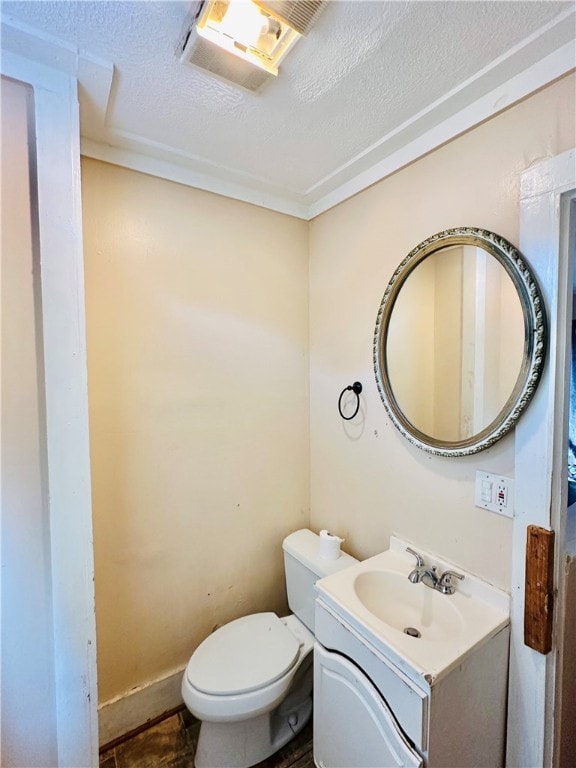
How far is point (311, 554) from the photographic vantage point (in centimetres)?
161

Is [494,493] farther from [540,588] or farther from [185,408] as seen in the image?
[185,408]

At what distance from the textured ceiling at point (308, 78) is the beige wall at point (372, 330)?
0.51ft

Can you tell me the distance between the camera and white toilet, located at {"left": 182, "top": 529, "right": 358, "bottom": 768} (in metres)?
1.22

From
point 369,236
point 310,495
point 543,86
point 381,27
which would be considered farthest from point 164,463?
point 543,86

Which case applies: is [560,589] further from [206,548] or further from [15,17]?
[15,17]

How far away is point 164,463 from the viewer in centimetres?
149

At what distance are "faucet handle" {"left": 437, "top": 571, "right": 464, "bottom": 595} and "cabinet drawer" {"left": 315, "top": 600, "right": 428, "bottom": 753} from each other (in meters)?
0.36

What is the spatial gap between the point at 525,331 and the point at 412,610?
102 centimetres

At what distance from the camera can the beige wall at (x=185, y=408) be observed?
1377mm

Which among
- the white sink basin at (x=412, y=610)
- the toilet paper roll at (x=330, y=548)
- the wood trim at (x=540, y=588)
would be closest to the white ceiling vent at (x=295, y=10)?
the wood trim at (x=540, y=588)

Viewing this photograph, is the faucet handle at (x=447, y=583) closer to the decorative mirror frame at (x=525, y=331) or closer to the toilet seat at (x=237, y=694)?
the decorative mirror frame at (x=525, y=331)

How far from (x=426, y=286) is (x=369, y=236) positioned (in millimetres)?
409

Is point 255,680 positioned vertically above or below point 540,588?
below

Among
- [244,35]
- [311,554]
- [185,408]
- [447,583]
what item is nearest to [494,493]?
[447,583]
